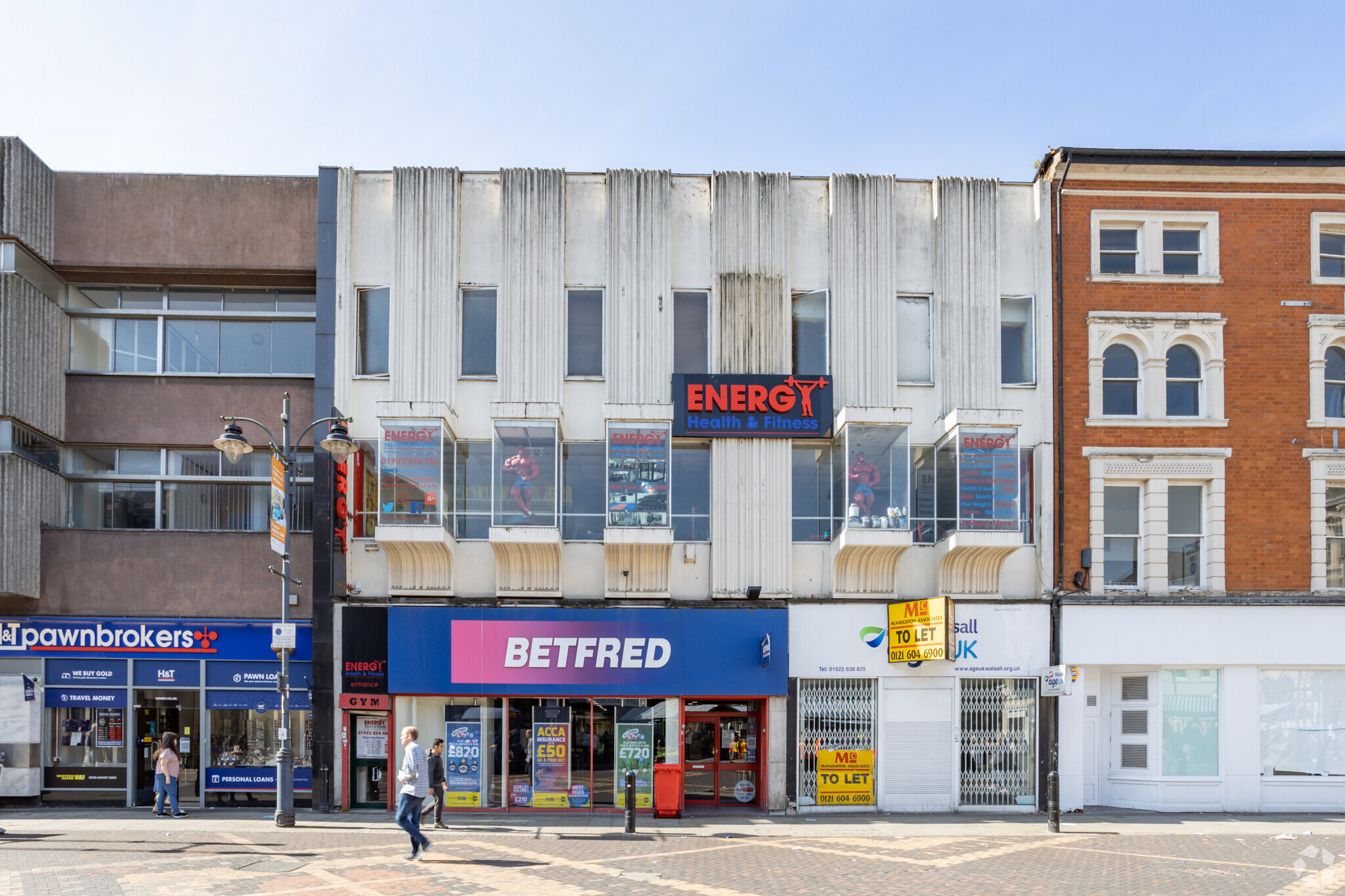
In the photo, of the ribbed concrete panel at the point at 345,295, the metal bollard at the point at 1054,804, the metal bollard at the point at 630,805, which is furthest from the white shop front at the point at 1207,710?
the ribbed concrete panel at the point at 345,295

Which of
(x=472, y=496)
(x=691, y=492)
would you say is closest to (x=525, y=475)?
(x=472, y=496)

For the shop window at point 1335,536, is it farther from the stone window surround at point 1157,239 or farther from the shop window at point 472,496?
the shop window at point 472,496

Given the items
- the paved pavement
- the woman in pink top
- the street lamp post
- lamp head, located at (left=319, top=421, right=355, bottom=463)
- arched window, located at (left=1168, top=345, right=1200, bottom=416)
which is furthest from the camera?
arched window, located at (left=1168, top=345, right=1200, bottom=416)

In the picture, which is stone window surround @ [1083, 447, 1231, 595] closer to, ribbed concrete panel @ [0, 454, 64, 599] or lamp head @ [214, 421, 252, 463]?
lamp head @ [214, 421, 252, 463]

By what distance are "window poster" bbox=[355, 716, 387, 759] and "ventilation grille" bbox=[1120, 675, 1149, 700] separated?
1430 centimetres

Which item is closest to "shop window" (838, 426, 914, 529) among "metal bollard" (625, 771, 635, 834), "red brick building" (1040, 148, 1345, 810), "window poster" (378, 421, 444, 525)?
"red brick building" (1040, 148, 1345, 810)

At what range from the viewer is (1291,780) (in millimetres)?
19312

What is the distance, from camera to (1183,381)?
20047mm

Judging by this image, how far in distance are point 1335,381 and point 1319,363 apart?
84 cm

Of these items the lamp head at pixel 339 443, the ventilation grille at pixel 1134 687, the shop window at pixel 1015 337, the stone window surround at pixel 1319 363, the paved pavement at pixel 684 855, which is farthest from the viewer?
the shop window at pixel 1015 337

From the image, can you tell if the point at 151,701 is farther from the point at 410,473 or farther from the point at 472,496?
the point at 472,496

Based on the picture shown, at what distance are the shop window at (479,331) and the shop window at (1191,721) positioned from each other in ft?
47.7

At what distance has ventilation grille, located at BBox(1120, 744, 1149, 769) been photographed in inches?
766

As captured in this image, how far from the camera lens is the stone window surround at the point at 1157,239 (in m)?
20.0
